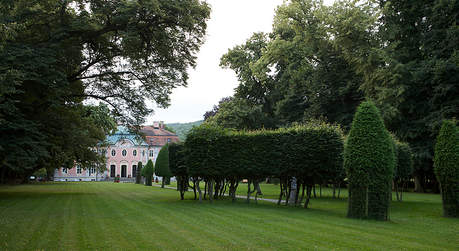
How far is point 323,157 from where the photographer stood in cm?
1350

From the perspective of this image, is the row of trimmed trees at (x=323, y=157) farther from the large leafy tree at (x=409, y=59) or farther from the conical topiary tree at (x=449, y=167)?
the large leafy tree at (x=409, y=59)

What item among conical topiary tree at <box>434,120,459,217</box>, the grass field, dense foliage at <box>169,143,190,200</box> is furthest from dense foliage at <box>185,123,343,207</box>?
conical topiary tree at <box>434,120,459,217</box>

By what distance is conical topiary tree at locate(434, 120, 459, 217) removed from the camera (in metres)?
12.2

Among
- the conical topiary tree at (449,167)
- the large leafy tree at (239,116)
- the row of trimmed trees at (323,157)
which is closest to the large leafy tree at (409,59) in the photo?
the large leafy tree at (239,116)

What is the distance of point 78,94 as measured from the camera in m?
21.0

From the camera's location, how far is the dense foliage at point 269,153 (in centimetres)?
1360

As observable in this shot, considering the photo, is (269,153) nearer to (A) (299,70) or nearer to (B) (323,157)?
(B) (323,157)

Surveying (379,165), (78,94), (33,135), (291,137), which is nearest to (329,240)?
(379,165)

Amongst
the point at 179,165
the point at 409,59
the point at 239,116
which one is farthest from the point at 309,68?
the point at 179,165

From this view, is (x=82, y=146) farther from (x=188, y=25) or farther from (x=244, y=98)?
(x=244, y=98)

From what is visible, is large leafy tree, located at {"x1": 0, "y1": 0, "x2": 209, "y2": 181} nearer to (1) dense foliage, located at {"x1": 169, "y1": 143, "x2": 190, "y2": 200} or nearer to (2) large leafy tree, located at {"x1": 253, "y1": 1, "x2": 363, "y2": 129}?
(1) dense foliage, located at {"x1": 169, "y1": 143, "x2": 190, "y2": 200}

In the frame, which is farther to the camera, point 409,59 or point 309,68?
point 309,68

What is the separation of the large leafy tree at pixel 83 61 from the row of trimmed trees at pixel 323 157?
4.62 m

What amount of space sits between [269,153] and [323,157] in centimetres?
236
